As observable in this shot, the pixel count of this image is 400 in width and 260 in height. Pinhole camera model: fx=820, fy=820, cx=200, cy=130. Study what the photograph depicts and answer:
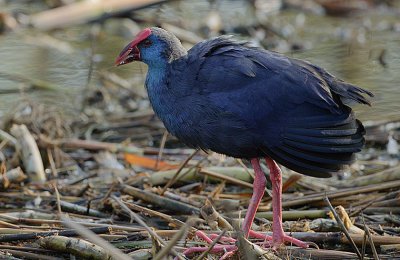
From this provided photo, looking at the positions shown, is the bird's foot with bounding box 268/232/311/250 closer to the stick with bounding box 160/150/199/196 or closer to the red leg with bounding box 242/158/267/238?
the red leg with bounding box 242/158/267/238

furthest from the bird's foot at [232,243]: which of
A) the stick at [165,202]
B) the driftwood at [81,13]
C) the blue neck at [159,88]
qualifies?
the driftwood at [81,13]

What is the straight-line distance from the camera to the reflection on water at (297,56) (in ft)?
25.5

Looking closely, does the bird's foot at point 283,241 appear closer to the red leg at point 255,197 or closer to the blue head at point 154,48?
the red leg at point 255,197

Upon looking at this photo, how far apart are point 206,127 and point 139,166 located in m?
2.06

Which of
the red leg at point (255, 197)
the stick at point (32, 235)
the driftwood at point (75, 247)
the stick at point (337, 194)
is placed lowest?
the stick at point (337, 194)

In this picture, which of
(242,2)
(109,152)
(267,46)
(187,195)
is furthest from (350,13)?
(187,195)

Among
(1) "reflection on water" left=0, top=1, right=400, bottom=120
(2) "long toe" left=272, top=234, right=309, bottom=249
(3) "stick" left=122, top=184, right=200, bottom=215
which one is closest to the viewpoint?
(2) "long toe" left=272, top=234, right=309, bottom=249

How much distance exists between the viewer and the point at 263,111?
4.13 m

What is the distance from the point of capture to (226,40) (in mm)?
4344

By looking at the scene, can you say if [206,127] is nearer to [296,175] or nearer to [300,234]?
[300,234]

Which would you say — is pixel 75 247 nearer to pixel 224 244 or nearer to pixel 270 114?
pixel 224 244

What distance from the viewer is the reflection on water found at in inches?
306

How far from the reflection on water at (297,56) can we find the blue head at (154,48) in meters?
2.17

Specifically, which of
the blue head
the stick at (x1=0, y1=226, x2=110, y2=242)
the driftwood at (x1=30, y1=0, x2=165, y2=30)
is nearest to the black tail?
the blue head
